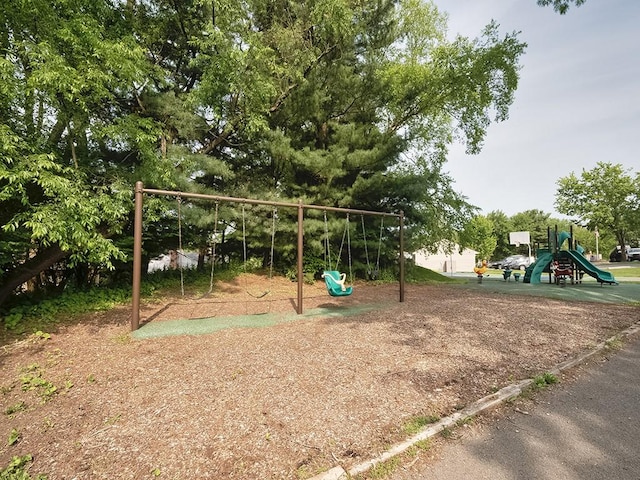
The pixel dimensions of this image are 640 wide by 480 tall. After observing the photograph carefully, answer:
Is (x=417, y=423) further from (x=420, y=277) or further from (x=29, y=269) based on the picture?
(x=420, y=277)

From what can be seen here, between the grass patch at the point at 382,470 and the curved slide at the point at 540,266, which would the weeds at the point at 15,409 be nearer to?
the grass patch at the point at 382,470

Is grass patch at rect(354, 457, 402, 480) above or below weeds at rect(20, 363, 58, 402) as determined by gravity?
above

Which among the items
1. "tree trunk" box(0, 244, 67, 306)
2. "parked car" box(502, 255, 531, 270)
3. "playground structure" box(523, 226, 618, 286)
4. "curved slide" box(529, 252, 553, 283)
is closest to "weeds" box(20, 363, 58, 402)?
"tree trunk" box(0, 244, 67, 306)

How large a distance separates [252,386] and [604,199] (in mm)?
39232

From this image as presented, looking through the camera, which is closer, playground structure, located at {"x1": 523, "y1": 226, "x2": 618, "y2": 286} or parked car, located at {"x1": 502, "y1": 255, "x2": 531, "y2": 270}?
playground structure, located at {"x1": 523, "y1": 226, "x2": 618, "y2": 286}

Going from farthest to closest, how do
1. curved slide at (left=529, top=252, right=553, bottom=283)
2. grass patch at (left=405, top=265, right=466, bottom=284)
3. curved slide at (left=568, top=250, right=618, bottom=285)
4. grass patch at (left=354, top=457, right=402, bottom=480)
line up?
grass patch at (left=405, top=265, right=466, bottom=284)
curved slide at (left=529, top=252, right=553, bottom=283)
curved slide at (left=568, top=250, right=618, bottom=285)
grass patch at (left=354, top=457, right=402, bottom=480)

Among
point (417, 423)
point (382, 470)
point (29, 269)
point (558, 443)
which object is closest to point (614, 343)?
point (558, 443)

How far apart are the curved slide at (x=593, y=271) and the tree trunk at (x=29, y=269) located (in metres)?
15.0

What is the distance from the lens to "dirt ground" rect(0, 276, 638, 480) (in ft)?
6.41

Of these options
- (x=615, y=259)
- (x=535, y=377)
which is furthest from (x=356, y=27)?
(x=615, y=259)

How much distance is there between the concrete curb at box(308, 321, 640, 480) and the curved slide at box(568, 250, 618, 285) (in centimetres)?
986

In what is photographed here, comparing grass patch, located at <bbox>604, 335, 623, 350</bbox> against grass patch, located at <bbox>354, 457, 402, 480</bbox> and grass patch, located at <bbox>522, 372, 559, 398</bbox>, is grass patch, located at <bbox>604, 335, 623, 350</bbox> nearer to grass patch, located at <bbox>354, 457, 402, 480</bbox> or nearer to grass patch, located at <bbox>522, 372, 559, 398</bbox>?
grass patch, located at <bbox>522, 372, 559, 398</bbox>

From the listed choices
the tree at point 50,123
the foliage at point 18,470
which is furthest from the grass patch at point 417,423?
the tree at point 50,123

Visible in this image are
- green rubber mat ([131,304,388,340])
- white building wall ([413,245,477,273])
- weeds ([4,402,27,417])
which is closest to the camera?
weeds ([4,402,27,417])
